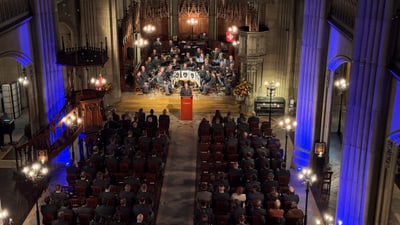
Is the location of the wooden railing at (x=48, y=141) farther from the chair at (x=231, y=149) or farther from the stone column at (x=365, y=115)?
the stone column at (x=365, y=115)

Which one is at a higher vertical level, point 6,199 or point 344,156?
point 344,156

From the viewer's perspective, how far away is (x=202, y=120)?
23.2 meters

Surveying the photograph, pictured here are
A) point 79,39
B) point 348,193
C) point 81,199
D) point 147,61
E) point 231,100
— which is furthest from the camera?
point 147,61

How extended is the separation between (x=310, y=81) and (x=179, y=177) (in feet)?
19.0

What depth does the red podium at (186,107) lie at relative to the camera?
26.3 m

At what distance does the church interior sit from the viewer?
48.8 ft

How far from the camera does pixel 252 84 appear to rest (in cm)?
2764

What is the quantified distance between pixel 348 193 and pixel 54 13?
1279cm

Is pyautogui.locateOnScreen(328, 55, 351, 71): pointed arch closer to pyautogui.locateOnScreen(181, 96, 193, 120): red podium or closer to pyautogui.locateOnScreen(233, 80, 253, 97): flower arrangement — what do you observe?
pyautogui.locateOnScreen(233, 80, 253, 97): flower arrangement

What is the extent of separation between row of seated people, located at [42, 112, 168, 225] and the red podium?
4.61 metres

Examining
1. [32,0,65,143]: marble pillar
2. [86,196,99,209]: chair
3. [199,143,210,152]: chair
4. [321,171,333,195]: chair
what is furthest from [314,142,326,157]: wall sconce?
[32,0,65,143]: marble pillar

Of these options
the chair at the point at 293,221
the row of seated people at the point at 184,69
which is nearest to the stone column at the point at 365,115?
the chair at the point at 293,221

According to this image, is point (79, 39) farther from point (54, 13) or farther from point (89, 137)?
point (89, 137)

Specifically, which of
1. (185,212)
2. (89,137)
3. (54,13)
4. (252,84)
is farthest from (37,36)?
(252,84)
